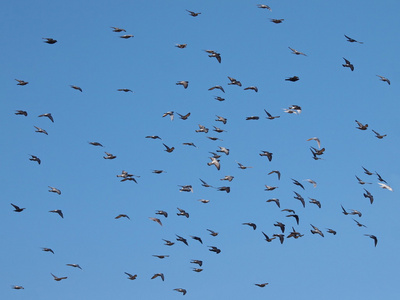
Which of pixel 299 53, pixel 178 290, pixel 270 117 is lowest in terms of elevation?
pixel 178 290

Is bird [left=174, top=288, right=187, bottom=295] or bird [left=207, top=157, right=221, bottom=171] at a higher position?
bird [left=207, top=157, right=221, bottom=171]

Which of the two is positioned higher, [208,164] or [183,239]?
[208,164]

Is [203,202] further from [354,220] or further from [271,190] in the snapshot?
[354,220]

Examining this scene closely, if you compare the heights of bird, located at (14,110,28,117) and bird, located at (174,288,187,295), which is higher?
bird, located at (14,110,28,117)

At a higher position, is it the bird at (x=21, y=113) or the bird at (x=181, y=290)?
the bird at (x=21, y=113)

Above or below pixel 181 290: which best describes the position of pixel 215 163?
above

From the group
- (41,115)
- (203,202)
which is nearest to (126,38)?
(41,115)

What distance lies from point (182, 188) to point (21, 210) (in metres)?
19.1

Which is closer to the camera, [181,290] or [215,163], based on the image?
[215,163]

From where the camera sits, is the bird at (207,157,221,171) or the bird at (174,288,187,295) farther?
the bird at (174,288,187,295)

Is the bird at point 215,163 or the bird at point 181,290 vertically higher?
the bird at point 215,163

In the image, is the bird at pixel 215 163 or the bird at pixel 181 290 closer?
the bird at pixel 215 163

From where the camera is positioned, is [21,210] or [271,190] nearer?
[21,210]

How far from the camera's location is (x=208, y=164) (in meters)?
115
